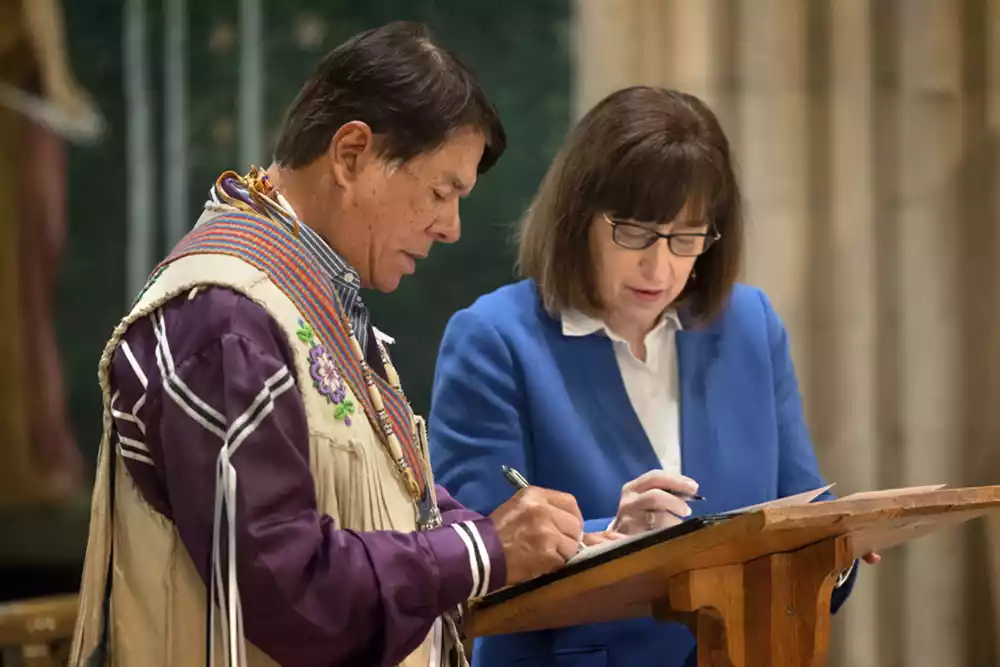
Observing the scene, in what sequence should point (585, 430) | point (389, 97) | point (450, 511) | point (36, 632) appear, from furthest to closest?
point (36, 632) → point (585, 430) → point (450, 511) → point (389, 97)

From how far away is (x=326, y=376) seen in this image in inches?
55.5

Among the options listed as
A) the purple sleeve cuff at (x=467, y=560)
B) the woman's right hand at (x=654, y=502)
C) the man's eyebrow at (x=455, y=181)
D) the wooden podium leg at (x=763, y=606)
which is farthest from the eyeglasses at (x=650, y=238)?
the purple sleeve cuff at (x=467, y=560)

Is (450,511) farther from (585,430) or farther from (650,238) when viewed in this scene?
(650,238)

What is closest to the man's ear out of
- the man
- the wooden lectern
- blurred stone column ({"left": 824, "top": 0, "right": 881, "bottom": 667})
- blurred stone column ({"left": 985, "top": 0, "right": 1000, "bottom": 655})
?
the man

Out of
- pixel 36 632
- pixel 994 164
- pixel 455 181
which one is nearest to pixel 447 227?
pixel 455 181

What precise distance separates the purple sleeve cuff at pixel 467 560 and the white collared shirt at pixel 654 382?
0.74m

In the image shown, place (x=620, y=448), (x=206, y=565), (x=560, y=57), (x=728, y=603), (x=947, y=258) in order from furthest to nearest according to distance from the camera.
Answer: (x=560, y=57), (x=947, y=258), (x=620, y=448), (x=728, y=603), (x=206, y=565)

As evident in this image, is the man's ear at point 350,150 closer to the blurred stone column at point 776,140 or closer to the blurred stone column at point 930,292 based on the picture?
the blurred stone column at point 776,140

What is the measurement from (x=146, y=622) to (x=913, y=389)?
2.36 meters

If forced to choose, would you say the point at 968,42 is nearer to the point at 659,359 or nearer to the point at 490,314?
the point at 659,359

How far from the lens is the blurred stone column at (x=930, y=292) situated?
3137 millimetres

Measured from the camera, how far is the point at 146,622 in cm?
138

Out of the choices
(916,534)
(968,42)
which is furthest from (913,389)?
(916,534)

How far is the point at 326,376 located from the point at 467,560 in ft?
0.89
